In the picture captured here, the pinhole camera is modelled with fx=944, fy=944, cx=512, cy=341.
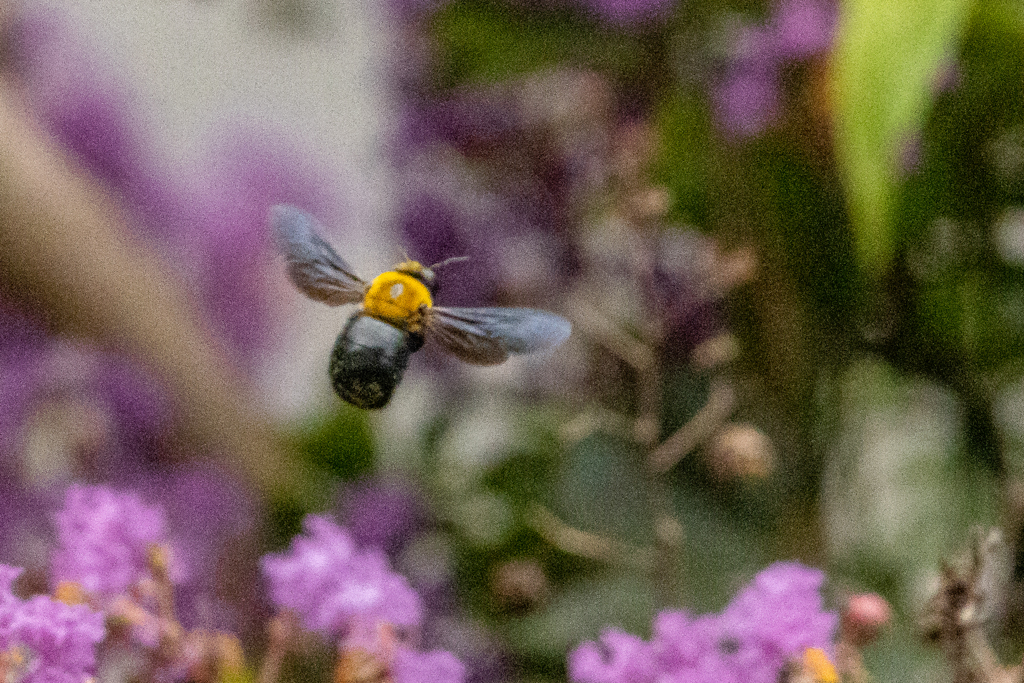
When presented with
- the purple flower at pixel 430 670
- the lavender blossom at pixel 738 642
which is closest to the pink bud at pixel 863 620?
the lavender blossom at pixel 738 642

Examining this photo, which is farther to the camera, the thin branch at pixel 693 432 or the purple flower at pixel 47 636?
the thin branch at pixel 693 432

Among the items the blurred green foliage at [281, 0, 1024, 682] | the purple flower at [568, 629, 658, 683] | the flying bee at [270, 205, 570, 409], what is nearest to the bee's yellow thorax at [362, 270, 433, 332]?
the flying bee at [270, 205, 570, 409]

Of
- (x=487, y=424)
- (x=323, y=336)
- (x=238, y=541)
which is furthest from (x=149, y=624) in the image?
(x=323, y=336)

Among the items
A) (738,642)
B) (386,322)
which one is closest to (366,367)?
(386,322)

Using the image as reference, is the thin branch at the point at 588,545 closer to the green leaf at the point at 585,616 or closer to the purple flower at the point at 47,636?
the green leaf at the point at 585,616

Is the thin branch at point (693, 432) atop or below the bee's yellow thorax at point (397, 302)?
atop

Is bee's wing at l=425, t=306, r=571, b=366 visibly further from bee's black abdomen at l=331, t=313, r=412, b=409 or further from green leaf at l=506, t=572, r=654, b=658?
green leaf at l=506, t=572, r=654, b=658
